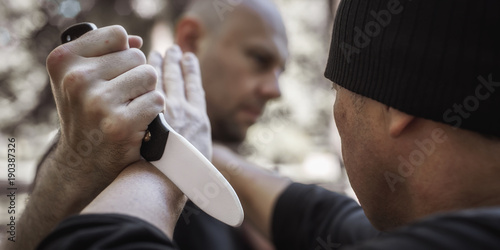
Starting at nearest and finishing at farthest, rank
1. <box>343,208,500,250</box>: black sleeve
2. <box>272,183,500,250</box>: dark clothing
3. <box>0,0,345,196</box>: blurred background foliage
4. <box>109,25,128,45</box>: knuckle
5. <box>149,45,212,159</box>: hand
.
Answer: <box>343,208,500,250</box>: black sleeve → <box>109,25,128,45</box>: knuckle → <box>149,45,212,159</box>: hand → <box>272,183,500,250</box>: dark clothing → <box>0,0,345,196</box>: blurred background foliage

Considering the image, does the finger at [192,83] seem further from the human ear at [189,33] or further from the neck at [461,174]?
the human ear at [189,33]

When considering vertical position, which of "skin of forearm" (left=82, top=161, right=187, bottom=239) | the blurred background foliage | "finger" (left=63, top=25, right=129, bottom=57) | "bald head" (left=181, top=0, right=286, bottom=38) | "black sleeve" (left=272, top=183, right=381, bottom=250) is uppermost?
"finger" (left=63, top=25, right=129, bottom=57)

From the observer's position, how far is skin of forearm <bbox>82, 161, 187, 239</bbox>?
1.85 ft

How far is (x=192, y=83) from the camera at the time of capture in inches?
33.1

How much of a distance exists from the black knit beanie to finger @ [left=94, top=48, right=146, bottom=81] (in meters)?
0.37

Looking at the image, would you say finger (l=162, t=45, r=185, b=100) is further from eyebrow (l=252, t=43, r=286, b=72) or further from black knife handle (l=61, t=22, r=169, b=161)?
eyebrow (l=252, t=43, r=286, b=72)

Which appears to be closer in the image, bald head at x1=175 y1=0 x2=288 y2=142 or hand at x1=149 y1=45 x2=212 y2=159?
hand at x1=149 y1=45 x2=212 y2=159

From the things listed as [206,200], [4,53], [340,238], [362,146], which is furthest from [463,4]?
[4,53]

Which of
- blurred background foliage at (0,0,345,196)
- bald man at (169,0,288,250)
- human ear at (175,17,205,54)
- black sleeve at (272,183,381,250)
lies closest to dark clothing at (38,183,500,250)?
black sleeve at (272,183,381,250)

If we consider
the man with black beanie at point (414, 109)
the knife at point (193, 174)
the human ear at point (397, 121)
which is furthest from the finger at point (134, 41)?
the human ear at point (397, 121)

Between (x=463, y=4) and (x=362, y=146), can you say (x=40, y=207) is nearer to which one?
(x=362, y=146)

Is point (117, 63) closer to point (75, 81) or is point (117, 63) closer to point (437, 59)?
point (75, 81)

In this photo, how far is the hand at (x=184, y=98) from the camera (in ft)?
2.53

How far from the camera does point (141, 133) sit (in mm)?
661
